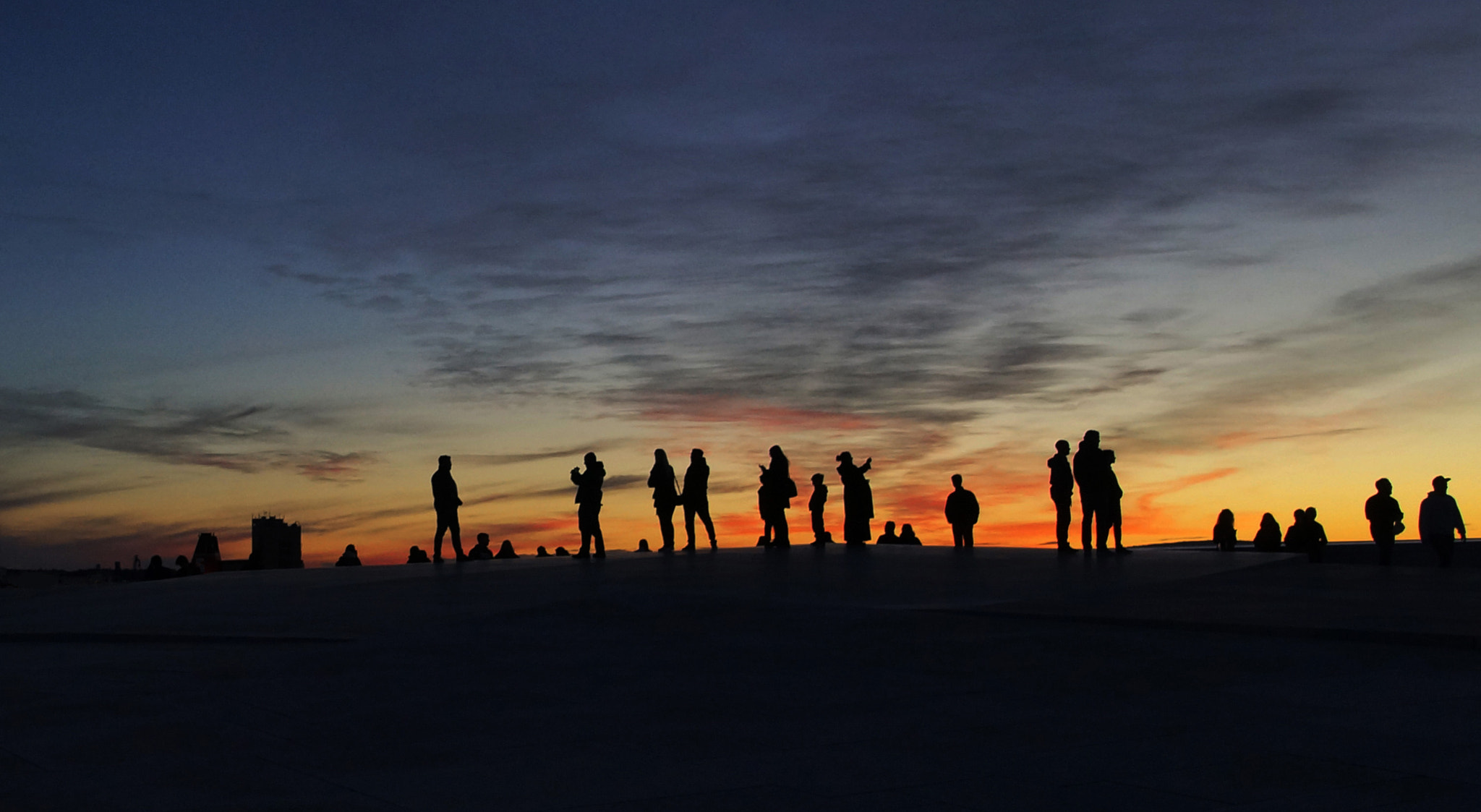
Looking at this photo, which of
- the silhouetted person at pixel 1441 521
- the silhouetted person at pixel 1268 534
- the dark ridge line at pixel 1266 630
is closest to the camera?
the dark ridge line at pixel 1266 630

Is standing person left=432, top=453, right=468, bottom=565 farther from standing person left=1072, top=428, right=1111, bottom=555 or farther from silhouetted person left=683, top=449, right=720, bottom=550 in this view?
standing person left=1072, top=428, right=1111, bottom=555

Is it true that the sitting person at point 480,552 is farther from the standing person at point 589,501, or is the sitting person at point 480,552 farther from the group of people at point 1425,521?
the group of people at point 1425,521

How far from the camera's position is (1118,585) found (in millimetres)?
15836

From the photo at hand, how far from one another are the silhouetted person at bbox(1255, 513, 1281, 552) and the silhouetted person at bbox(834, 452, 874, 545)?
298 inches

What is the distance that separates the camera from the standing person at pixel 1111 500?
67.9 ft

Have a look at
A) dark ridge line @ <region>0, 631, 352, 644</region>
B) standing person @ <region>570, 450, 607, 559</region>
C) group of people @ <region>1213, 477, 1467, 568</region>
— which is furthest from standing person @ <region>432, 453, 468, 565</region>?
group of people @ <region>1213, 477, 1467, 568</region>

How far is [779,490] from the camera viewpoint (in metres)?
24.1

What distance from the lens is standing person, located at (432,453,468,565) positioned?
76.2ft

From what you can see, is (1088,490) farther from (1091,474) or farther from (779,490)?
(779,490)

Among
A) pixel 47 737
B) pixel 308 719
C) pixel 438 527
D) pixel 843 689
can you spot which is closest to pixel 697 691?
pixel 843 689

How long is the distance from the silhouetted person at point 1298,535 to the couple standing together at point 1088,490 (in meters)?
6.48

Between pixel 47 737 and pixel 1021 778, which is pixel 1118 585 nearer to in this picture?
pixel 1021 778

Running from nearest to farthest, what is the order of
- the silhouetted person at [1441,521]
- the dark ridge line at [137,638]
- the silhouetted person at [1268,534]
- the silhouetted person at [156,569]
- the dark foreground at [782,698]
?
1. the dark foreground at [782,698]
2. the dark ridge line at [137,638]
3. the silhouetted person at [1441,521]
4. the silhouetted person at [1268,534]
5. the silhouetted person at [156,569]

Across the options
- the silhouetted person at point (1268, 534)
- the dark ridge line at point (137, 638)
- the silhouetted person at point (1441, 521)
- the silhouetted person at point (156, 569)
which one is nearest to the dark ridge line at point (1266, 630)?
the dark ridge line at point (137, 638)
